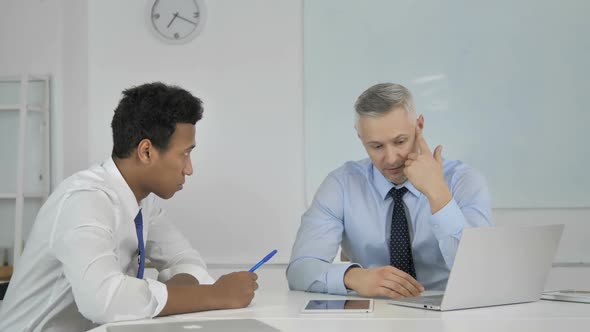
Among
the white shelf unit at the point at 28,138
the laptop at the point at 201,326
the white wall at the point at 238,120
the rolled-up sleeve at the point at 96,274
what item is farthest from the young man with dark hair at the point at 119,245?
the white shelf unit at the point at 28,138

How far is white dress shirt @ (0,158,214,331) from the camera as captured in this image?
5.17 ft

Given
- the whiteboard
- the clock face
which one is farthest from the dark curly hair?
the clock face

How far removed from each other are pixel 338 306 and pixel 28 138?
2.81 m

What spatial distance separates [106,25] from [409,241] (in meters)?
2.35

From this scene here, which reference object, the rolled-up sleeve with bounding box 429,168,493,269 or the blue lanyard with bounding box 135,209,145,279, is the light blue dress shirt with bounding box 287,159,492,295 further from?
the blue lanyard with bounding box 135,209,145,279

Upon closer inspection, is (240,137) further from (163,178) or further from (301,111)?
(163,178)

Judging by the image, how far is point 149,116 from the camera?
76.2 inches

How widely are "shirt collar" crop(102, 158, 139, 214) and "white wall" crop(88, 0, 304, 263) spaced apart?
1.97 m

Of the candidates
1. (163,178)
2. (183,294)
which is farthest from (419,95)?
(183,294)

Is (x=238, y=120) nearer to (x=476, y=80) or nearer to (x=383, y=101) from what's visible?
(x=476, y=80)

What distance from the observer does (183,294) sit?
1.66m

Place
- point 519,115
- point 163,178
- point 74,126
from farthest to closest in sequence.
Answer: point 74,126 → point 519,115 → point 163,178

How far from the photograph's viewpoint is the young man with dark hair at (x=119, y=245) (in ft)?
5.21

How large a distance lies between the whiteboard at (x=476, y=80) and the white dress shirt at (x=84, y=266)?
1.89 meters
